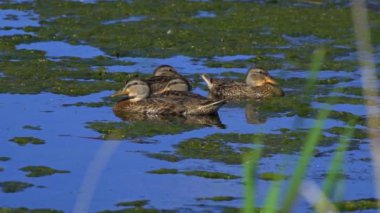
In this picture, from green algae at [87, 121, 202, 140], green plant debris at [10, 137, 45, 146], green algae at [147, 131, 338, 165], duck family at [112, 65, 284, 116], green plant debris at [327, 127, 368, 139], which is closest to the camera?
green algae at [147, 131, 338, 165]

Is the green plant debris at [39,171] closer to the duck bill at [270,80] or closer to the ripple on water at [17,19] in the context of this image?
the duck bill at [270,80]

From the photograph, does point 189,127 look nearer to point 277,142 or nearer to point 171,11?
point 277,142

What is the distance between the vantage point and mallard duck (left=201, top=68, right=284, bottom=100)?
14836 millimetres

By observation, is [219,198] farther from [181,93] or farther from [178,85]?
[178,85]

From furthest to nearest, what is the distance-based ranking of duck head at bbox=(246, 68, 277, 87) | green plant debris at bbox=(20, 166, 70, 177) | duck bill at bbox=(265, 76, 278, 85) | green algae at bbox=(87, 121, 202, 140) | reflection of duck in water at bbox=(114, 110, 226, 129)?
duck bill at bbox=(265, 76, 278, 85)
duck head at bbox=(246, 68, 277, 87)
reflection of duck in water at bbox=(114, 110, 226, 129)
green algae at bbox=(87, 121, 202, 140)
green plant debris at bbox=(20, 166, 70, 177)

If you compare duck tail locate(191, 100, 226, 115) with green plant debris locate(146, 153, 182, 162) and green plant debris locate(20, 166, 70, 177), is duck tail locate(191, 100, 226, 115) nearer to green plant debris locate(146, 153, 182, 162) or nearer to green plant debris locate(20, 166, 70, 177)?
green plant debris locate(146, 153, 182, 162)

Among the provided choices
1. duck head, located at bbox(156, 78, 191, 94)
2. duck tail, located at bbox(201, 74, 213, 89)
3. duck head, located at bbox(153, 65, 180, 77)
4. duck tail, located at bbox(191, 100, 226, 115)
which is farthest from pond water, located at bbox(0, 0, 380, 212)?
duck head, located at bbox(156, 78, 191, 94)

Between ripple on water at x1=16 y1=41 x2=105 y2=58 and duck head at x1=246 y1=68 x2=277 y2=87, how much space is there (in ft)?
8.87

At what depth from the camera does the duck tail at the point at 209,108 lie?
1399 cm

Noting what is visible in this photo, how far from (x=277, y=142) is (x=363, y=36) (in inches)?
287

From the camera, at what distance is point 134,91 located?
570 inches

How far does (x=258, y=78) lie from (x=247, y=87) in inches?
7.7

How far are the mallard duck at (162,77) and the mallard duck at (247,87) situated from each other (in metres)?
0.34

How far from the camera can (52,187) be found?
34.3ft
